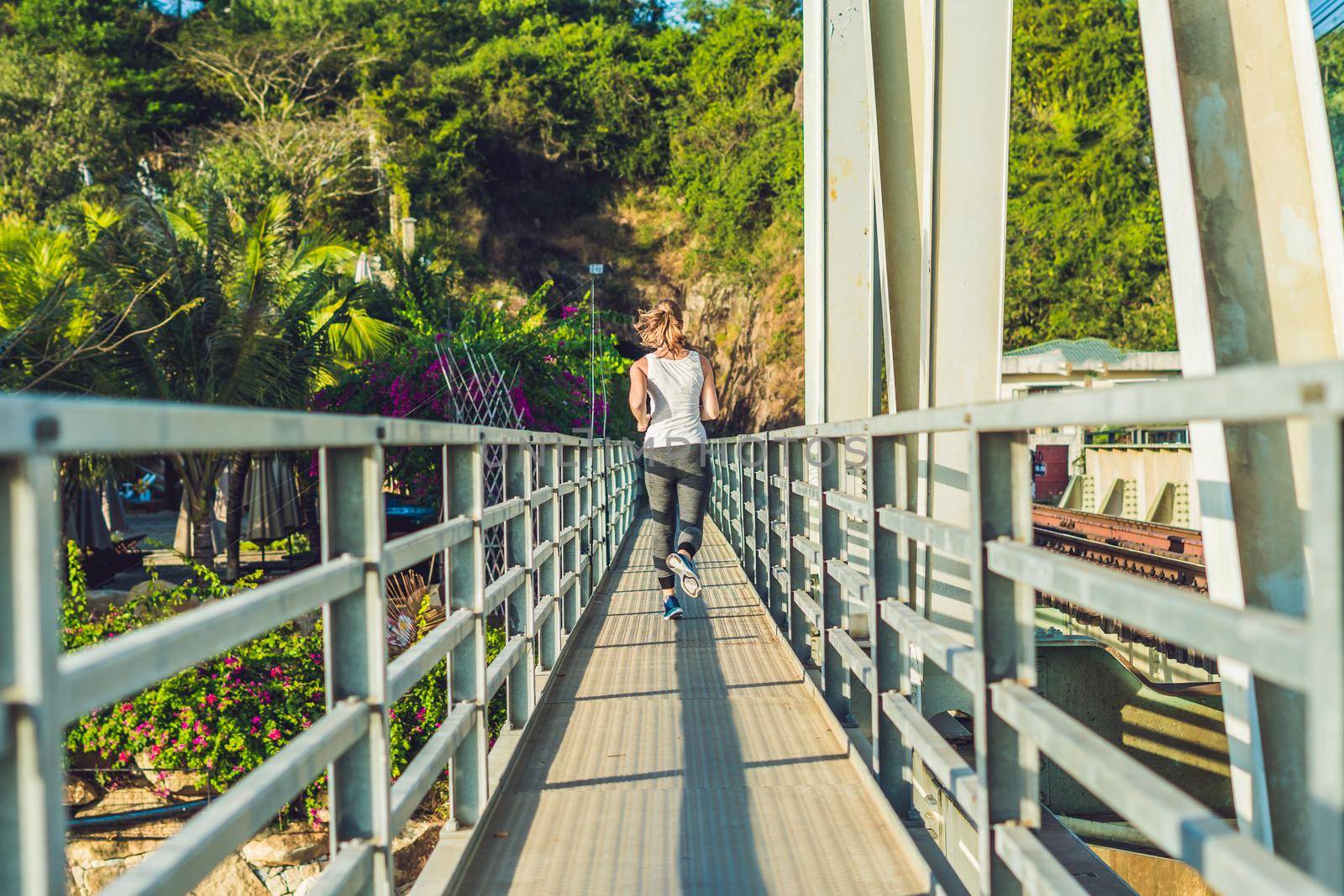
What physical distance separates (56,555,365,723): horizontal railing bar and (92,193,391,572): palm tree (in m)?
14.1

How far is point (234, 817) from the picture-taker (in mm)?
1677

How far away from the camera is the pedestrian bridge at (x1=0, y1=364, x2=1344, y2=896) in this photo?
4.01 ft

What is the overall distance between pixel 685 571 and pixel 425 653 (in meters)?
3.96

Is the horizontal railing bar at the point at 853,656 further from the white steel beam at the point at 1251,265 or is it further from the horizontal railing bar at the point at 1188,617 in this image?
the horizontal railing bar at the point at 1188,617

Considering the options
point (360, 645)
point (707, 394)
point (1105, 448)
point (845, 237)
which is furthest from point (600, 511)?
point (1105, 448)

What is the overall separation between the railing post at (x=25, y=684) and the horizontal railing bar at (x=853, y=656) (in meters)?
2.91

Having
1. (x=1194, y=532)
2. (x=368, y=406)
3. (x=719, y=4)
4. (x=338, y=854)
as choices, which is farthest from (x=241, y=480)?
(x=719, y=4)

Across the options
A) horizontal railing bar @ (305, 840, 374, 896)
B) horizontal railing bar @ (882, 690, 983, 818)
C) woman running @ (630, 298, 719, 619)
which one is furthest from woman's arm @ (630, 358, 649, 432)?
Answer: horizontal railing bar @ (305, 840, 374, 896)

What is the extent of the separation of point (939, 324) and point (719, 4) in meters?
46.1

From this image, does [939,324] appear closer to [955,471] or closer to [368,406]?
[955,471]

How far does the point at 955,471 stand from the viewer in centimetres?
511

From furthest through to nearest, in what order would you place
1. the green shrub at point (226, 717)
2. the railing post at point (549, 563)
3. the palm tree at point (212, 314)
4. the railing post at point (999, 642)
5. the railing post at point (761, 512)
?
the palm tree at point (212, 314) < the green shrub at point (226, 717) < the railing post at point (761, 512) < the railing post at point (549, 563) < the railing post at point (999, 642)

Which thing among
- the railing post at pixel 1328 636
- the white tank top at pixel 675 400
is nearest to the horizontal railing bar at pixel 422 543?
the railing post at pixel 1328 636

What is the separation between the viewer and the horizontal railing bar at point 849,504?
4.13 metres
